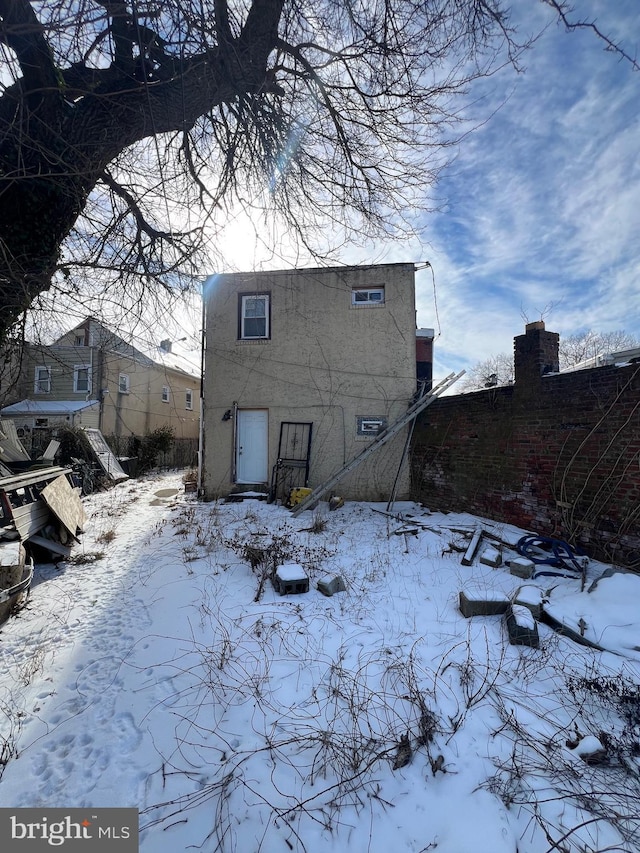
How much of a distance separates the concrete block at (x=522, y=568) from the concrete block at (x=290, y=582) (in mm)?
2593

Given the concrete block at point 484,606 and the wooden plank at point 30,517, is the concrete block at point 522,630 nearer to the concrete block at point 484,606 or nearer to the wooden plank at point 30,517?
the concrete block at point 484,606

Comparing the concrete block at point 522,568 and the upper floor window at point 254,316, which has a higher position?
the upper floor window at point 254,316

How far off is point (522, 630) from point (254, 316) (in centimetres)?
942

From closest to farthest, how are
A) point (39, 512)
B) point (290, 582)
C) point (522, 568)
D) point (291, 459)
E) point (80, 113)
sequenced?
point (80, 113) → point (290, 582) → point (522, 568) → point (39, 512) → point (291, 459)

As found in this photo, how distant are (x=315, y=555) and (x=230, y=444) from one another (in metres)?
5.34

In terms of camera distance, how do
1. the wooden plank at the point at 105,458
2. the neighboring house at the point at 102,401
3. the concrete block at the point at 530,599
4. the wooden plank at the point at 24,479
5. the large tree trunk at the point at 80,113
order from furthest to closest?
the neighboring house at the point at 102,401
the wooden plank at the point at 105,458
the wooden plank at the point at 24,479
the concrete block at the point at 530,599
the large tree trunk at the point at 80,113

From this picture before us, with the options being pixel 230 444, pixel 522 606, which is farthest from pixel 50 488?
pixel 522 606

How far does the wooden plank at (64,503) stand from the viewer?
5492 millimetres

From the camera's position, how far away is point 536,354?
19.6 ft

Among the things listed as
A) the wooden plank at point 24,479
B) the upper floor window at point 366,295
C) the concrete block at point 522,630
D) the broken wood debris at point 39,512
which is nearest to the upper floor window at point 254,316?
the upper floor window at point 366,295

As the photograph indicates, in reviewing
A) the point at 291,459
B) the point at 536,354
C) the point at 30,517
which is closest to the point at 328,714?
the point at 30,517

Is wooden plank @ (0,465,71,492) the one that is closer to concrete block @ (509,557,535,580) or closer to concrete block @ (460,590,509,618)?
concrete block @ (460,590,509,618)

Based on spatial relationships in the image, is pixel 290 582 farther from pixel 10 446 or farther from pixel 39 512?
pixel 10 446

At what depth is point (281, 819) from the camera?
185cm
